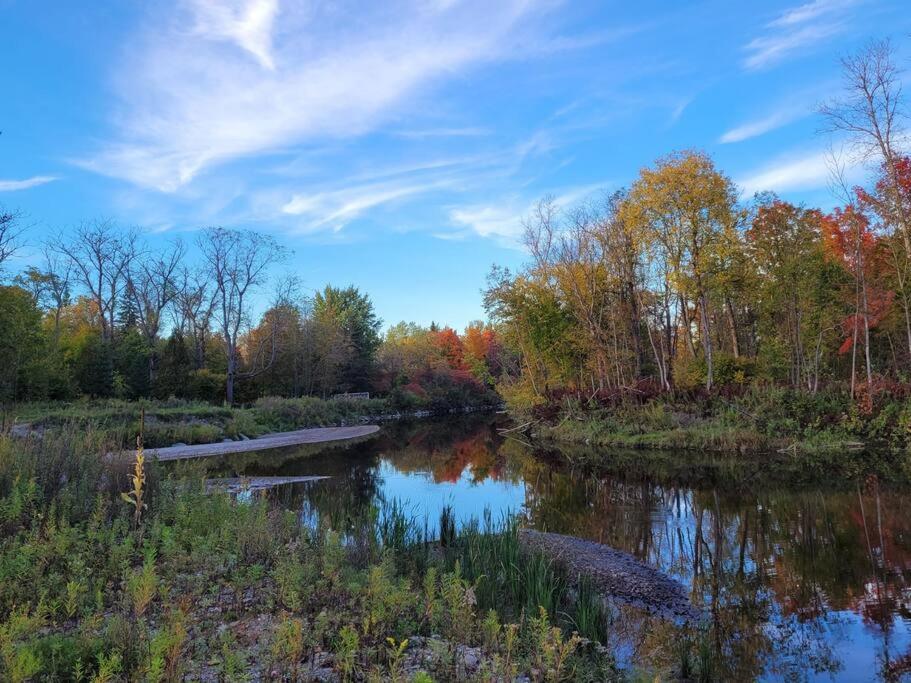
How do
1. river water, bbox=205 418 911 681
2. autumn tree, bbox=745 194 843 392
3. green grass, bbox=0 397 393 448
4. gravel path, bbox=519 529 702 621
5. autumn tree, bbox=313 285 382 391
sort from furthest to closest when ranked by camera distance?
1. autumn tree, bbox=313 285 382 391
2. autumn tree, bbox=745 194 843 392
3. green grass, bbox=0 397 393 448
4. gravel path, bbox=519 529 702 621
5. river water, bbox=205 418 911 681

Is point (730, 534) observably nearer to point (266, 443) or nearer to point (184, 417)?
point (266, 443)

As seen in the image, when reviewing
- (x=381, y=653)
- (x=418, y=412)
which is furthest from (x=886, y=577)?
(x=418, y=412)

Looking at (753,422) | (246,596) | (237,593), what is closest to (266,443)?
(753,422)

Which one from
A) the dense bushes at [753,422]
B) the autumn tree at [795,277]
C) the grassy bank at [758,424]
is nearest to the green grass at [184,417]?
the dense bushes at [753,422]

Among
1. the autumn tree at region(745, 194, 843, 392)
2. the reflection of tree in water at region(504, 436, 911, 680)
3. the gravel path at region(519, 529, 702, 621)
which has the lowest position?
the reflection of tree in water at region(504, 436, 911, 680)

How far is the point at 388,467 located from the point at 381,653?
46.1 feet

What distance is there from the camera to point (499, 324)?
98.0ft

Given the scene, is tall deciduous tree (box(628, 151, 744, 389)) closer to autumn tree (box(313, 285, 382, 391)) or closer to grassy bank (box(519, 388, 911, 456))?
grassy bank (box(519, 388, 911, 456))

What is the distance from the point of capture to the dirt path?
18.2m

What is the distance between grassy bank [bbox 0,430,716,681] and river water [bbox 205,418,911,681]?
3.13 feet

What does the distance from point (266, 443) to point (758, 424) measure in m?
17.2

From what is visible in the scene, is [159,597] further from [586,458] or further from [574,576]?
[586,458]

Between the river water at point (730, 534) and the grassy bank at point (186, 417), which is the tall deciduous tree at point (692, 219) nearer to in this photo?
the river water at point (730, 534)

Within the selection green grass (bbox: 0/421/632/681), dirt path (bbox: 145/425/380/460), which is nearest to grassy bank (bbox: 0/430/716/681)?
green grass (bbox: 0/421/632/681)
